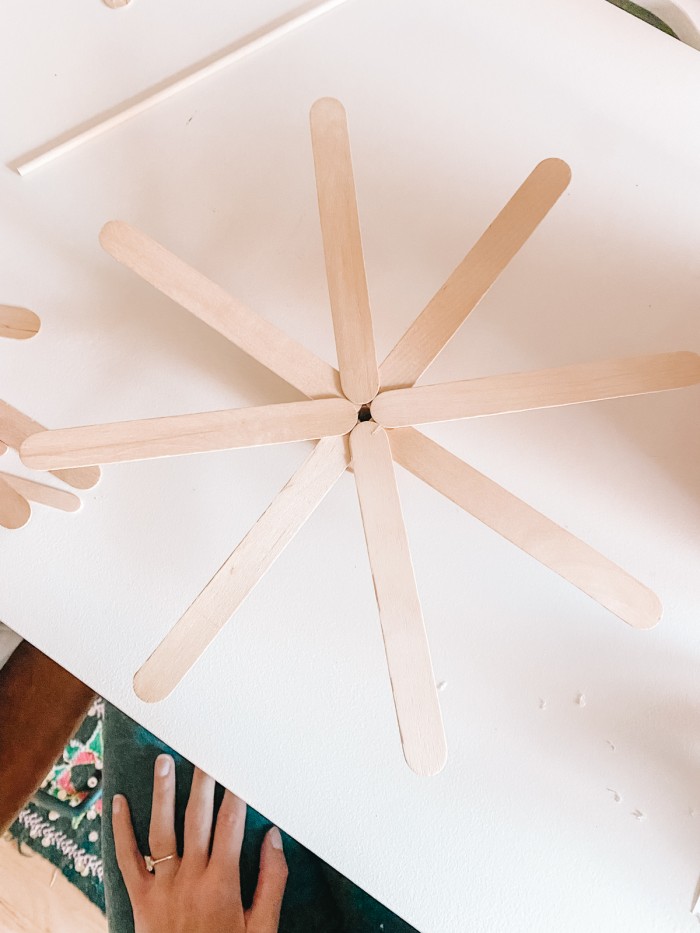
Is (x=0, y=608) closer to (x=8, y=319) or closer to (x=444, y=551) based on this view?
(x=8, y=319)

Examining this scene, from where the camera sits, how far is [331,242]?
28.4 inches

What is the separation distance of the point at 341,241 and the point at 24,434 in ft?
1.48

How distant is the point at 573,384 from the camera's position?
2.22 feet

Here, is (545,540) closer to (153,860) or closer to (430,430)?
(430,430)

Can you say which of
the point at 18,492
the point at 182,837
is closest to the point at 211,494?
the point at 18,492

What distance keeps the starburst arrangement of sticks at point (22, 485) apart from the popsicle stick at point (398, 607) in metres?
0.40

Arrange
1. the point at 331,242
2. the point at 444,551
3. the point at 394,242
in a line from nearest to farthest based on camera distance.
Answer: the point at 331,242 < the point at 444,551 < the point at 394,242

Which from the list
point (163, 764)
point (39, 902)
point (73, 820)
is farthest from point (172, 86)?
point (39, 902)

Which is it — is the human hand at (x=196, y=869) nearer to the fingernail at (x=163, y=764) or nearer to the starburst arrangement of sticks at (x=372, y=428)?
the fingernail at (x=163, y=764)

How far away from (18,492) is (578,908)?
0.80 m

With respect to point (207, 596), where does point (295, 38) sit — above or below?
above

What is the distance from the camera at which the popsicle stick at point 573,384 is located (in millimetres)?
677

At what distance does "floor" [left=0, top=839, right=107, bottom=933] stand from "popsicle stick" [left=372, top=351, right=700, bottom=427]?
4.43 feet

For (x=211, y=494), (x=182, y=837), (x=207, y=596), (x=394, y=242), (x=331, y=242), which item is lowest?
(x=182, y=837)
